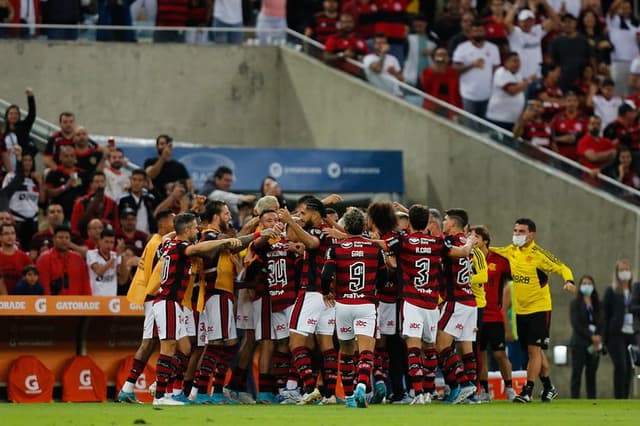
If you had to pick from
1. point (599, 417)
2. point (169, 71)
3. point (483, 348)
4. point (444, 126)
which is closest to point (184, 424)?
point (599, 417)

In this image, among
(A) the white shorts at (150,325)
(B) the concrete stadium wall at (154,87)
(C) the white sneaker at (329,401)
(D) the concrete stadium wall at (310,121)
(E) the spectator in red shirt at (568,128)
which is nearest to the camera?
(A) the white shorts at (150,325)

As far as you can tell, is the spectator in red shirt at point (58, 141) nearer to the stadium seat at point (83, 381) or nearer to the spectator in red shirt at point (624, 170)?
the stadium seat at point (83, 381)

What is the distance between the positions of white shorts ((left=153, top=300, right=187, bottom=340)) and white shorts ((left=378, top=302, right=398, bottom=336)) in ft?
8.41

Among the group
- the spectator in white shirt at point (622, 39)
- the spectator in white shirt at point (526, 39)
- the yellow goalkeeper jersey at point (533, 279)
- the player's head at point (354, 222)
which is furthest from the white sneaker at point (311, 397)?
the spectator in white shirt at point (622, 39)

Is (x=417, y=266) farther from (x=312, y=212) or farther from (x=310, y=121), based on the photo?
(x=310, y=121)

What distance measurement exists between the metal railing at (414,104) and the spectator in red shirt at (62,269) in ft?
16.0

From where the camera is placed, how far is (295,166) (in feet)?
86.7

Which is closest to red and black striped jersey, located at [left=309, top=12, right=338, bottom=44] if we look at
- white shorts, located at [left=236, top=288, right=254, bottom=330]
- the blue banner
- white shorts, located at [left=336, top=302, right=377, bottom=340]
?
the blue banner

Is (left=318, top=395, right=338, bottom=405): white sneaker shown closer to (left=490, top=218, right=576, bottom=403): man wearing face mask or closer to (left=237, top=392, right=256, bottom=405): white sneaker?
(left=237, top=392, right=256, bottom=405): white sneaker

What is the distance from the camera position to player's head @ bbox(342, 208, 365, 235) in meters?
17.3

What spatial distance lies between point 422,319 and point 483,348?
100.0 inches

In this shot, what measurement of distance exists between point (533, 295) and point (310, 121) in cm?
1084

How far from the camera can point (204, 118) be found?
3017cm

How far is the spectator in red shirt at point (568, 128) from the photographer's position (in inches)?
1102
